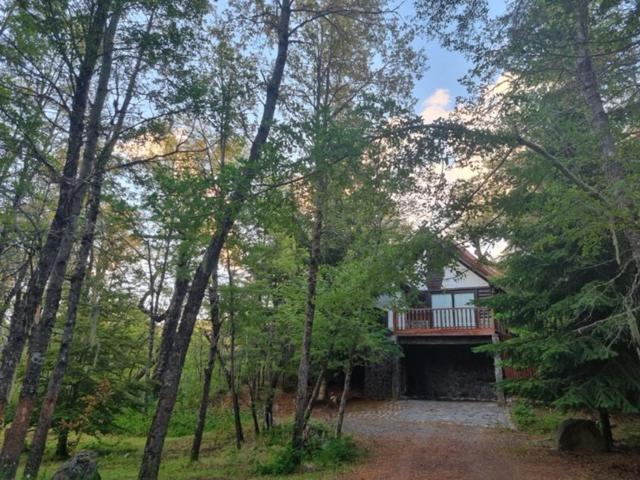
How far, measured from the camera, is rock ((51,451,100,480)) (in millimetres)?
6242

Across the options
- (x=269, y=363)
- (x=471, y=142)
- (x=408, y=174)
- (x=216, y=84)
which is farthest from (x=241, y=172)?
(x=269, y=363)

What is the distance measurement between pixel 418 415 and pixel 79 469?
Result: 1062 centimetres

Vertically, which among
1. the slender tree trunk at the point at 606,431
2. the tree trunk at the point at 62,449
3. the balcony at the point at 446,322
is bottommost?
the tree trunk at the point at 62,449

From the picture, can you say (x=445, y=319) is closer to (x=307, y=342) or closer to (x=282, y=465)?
(x=307, y=342)

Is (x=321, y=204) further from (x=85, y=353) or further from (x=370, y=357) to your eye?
(x=85, y=353)

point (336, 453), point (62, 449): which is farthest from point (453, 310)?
point (62, 449)

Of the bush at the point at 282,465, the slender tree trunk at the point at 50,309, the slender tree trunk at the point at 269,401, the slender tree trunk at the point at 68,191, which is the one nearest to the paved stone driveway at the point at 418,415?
the slender tree trunk at the point at 269,401

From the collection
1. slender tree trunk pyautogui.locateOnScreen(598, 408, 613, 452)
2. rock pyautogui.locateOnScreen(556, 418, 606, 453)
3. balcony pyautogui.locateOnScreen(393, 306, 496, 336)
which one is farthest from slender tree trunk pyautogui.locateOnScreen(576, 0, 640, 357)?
balcony pyautogui.locateOnScreen(393, 306, 496, 336)

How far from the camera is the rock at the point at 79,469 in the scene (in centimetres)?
624

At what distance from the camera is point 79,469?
639 cm

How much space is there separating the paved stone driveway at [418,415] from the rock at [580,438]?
3.48 metres

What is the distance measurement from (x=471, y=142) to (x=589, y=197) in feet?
5.06

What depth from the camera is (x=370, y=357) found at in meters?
12.3

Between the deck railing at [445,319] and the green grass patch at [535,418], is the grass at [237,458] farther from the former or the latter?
the deck railing at [445,319]
